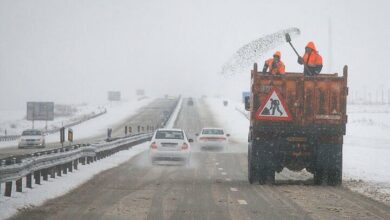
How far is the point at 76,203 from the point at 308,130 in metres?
6.77

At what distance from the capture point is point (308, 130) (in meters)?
17.9

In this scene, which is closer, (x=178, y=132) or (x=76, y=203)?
(x=76, y=203)

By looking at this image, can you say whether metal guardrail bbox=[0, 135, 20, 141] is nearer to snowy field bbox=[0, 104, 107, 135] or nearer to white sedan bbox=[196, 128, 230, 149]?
snowy field bbox=[0, 104, 107, 135]

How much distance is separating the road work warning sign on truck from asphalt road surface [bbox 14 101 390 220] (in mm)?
1736

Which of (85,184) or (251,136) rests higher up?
(251,136)

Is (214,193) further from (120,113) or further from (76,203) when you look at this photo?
(120,113)

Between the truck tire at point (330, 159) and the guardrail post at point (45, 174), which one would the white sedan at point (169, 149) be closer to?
the guardrail post at point (45, 174)

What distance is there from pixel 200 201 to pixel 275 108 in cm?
456

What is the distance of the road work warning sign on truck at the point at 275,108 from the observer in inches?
699

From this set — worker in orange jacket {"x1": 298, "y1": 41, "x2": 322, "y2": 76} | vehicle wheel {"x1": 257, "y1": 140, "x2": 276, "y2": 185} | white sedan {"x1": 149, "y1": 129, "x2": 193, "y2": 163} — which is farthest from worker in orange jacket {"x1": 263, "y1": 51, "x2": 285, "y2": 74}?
white sedan {"x1": 149, "y1": 129, "x2": 193, "y2": 163}

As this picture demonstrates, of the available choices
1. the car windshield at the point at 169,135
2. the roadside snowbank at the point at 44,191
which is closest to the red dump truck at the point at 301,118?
the roadside snowbank at the point at 44,191

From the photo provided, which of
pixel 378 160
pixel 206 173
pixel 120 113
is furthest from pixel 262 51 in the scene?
pixel 120 113

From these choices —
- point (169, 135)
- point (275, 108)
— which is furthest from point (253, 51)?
point (169, 135)

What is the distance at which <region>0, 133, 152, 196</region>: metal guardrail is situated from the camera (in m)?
14.2
